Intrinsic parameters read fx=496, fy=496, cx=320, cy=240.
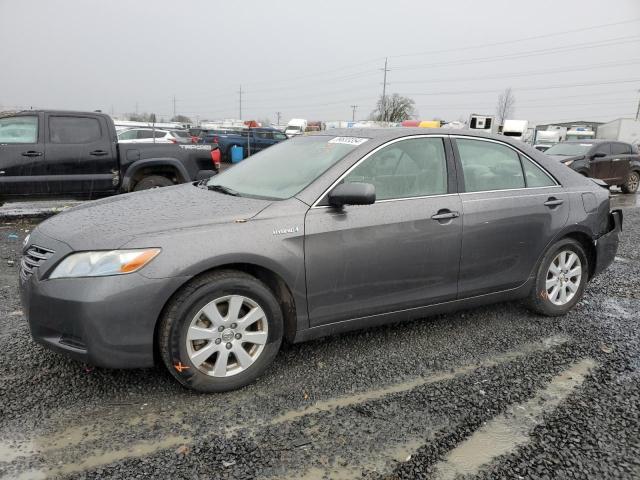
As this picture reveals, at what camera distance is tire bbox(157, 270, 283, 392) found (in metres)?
2.71

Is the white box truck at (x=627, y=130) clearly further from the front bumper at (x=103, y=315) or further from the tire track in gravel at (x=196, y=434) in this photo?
the front bumper at (x=103, y=315)

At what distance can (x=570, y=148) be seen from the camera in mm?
14039

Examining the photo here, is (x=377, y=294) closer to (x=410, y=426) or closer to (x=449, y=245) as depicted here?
(x=449, y=245)

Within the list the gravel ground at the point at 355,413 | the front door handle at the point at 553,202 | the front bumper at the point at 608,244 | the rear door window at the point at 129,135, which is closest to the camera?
the gravel ground at the point at 355,413

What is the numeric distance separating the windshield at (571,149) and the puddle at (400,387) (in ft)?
38.4

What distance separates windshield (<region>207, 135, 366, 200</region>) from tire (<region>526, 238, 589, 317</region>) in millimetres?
1897

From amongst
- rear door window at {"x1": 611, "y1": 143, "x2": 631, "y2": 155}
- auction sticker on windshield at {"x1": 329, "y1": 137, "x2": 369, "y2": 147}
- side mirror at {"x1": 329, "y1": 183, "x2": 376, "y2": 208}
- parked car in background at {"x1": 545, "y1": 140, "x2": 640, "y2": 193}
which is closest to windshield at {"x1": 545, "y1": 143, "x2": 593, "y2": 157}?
parked car in background at {"x1": 545, "y1": 140, "x2": 640, "y2": 193}

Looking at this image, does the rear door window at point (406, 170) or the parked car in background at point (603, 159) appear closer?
the rear door window at point (406, 170)

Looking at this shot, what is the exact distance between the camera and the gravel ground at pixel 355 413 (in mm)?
2299

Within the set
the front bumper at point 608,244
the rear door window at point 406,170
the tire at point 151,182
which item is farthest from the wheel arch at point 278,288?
the tire at point 151,182

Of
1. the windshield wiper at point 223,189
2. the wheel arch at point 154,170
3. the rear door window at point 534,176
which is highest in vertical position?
the rear door window at point 534,176

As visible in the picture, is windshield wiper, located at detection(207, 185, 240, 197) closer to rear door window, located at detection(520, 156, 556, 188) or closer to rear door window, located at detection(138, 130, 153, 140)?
rear door window, located at detection(520, 156, 556, 188)

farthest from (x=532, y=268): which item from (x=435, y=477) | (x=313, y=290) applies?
(x=435, y=477)

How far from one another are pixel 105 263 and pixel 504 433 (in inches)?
89.4
